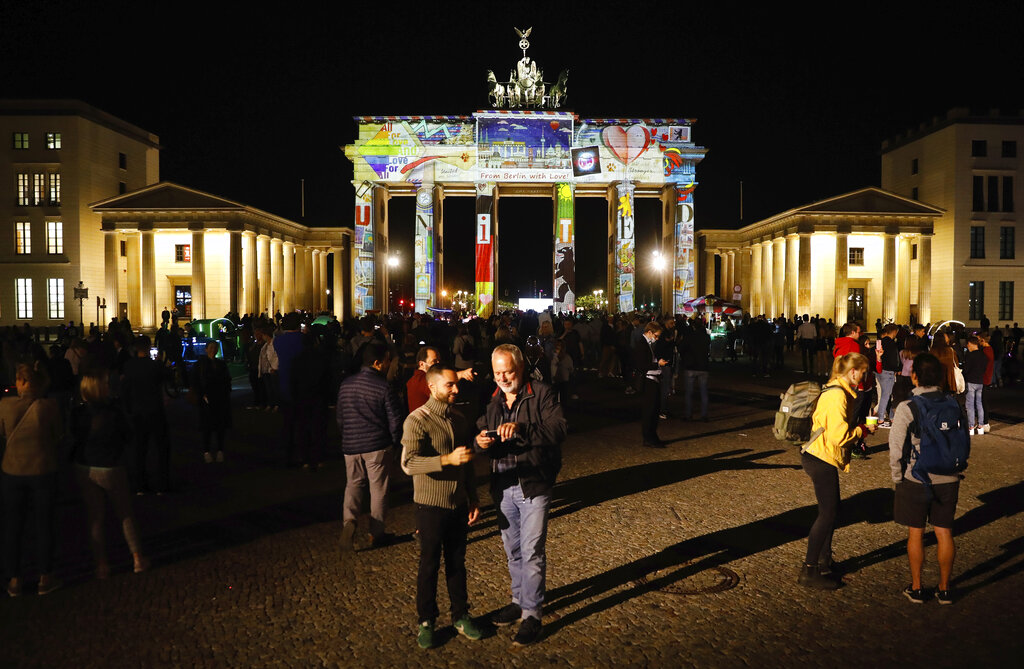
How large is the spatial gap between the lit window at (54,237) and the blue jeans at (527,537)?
55314 mm

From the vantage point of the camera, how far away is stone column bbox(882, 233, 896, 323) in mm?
52469

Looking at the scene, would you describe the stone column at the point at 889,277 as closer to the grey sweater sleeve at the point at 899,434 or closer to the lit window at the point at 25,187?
the grey sweater sleeve at the point at 899,434

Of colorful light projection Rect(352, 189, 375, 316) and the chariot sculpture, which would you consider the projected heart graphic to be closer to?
the chariot sculpture

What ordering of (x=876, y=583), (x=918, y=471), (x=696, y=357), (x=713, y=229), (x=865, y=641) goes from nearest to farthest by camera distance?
(x=865, y=641), (x=918, y=471), (x=876, y=583), (x=696, y=357), (x=713, y=229)

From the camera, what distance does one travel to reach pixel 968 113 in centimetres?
5362

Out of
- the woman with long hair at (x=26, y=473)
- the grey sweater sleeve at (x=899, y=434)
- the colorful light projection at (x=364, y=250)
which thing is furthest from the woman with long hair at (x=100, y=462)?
the colorful light projection at (x=364, y=250)

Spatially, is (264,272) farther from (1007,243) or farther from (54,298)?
(1007,243)

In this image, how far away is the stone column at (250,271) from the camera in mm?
53344

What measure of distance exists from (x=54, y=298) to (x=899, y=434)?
185 feet

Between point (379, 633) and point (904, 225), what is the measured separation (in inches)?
2125

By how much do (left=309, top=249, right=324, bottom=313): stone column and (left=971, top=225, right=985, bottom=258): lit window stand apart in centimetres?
4835

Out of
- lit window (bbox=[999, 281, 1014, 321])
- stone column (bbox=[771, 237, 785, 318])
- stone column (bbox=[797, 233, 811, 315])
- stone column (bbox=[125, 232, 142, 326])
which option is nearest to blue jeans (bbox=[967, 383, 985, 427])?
stone column (bbox=[797, 233, 811, 315])

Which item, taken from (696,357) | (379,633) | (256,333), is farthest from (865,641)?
(256,333)

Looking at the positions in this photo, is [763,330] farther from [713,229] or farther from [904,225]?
[713,229]
